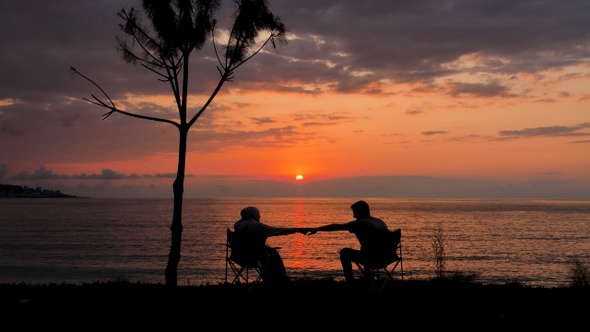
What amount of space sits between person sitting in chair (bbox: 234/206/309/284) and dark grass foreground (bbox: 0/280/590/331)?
252 mm

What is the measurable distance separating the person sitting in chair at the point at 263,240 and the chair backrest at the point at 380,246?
1056 millimetres

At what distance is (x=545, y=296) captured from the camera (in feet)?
28.2

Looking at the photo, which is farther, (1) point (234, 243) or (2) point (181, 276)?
(2) point (181, 276)

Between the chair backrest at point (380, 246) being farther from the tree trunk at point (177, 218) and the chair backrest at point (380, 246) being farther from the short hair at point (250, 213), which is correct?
the tree trunk at point (177, 218)

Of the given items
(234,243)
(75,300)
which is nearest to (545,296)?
(234,243)

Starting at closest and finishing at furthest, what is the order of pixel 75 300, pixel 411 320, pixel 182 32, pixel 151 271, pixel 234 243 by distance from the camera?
pixel 411 320 < pixel 75 300 < pixel 234 243 < pixel 182 32 < pixel 151 271

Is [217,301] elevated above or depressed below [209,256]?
above

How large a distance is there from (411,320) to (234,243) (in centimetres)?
339

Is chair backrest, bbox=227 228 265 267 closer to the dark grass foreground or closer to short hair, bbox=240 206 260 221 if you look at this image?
short hair, bbox=240 206 260 221

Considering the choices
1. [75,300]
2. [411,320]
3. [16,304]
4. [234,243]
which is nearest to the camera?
[411,320]

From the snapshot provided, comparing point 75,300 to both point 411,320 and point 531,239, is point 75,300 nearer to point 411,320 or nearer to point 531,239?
point 411,320

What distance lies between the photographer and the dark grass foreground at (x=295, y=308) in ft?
21.4

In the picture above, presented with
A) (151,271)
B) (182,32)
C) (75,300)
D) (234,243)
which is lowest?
(151,271)

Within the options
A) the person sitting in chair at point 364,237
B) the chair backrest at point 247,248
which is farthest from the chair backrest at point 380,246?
the chair backrest at point 247,248
